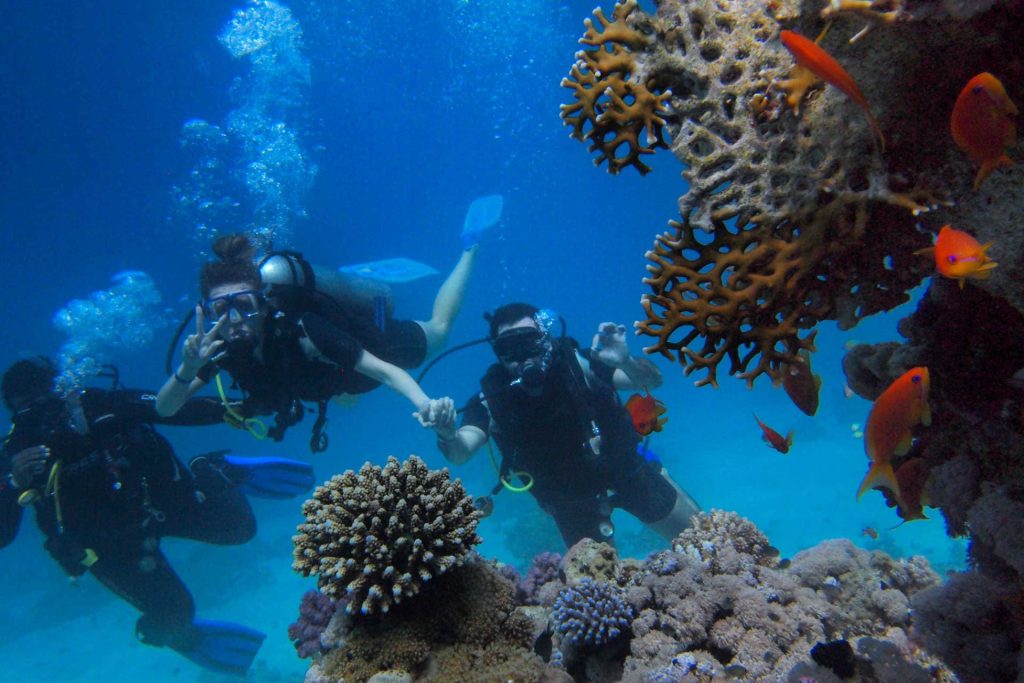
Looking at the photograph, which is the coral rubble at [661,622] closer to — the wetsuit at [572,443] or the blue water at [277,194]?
the wetsuit at [572,443]

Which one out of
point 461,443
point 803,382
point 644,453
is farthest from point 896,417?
point 461,443

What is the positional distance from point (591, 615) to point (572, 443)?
3386 mm

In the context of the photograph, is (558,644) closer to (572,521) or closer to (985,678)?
(985,678)

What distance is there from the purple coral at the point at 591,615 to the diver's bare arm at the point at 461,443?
3103mm

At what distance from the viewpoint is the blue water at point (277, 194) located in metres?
18.8

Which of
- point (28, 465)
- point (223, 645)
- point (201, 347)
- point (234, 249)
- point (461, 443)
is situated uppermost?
point (234, 249)

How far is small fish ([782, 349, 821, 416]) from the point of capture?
2.83m

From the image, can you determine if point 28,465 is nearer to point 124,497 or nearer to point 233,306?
point 124,497

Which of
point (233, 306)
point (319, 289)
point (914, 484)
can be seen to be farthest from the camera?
point (319, 289)

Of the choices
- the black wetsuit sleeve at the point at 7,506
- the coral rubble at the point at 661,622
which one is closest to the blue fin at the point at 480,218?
the black wetsuit sleeve at the point at 7,506

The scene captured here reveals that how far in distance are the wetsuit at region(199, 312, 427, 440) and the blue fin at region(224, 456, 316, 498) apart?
1.02m

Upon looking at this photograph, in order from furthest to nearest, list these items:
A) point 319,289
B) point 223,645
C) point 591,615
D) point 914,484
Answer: point 223,645
point 319,289
point 591,615
point 914,484

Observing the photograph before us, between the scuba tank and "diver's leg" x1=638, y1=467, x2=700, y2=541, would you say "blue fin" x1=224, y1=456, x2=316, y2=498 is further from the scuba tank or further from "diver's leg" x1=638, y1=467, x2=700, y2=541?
"diver's leg" x1=638, y1=467, x2=700, y2=541

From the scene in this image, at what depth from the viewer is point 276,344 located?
6.94 meters
